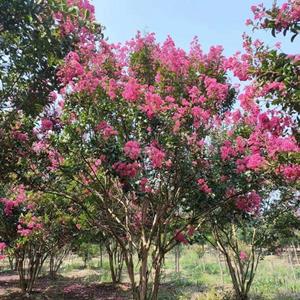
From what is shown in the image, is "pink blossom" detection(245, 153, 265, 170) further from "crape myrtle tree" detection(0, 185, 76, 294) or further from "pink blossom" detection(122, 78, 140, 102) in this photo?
"crape myrtle tree" detection(0, 185, 76, 294)

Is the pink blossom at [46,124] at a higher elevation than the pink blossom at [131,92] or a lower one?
lower

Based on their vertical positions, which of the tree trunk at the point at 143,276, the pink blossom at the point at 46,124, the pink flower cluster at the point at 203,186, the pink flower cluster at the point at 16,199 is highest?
the pink blossom at the point at 46,124

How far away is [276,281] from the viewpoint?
1988 centimetres

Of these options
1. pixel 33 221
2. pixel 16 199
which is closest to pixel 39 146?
pixel 16 199

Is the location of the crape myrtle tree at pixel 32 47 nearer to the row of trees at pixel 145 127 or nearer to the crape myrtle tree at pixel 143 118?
the row of trees at pixel 145 127

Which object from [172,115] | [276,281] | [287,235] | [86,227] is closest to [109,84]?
[172,115]

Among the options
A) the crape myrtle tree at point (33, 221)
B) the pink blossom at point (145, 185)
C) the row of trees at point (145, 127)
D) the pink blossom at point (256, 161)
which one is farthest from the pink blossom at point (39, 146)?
the crape myrtle tree at point (33, 221)

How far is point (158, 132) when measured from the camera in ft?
24.6

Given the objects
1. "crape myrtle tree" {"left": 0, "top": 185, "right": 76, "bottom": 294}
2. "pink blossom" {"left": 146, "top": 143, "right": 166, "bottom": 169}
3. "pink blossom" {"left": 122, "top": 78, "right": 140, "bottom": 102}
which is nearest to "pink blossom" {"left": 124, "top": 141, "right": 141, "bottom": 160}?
"pink blossom" {"left": 146, "top": 143, "right": 166, "bottom": 169}

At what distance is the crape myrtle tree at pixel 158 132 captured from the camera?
7.21 meters

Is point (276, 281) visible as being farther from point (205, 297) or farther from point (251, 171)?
point (251, 171)

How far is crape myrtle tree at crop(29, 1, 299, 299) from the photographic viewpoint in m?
7.21

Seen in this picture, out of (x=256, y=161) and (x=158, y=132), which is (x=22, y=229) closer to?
(x=158, y=132)

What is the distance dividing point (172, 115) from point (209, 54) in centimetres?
205
